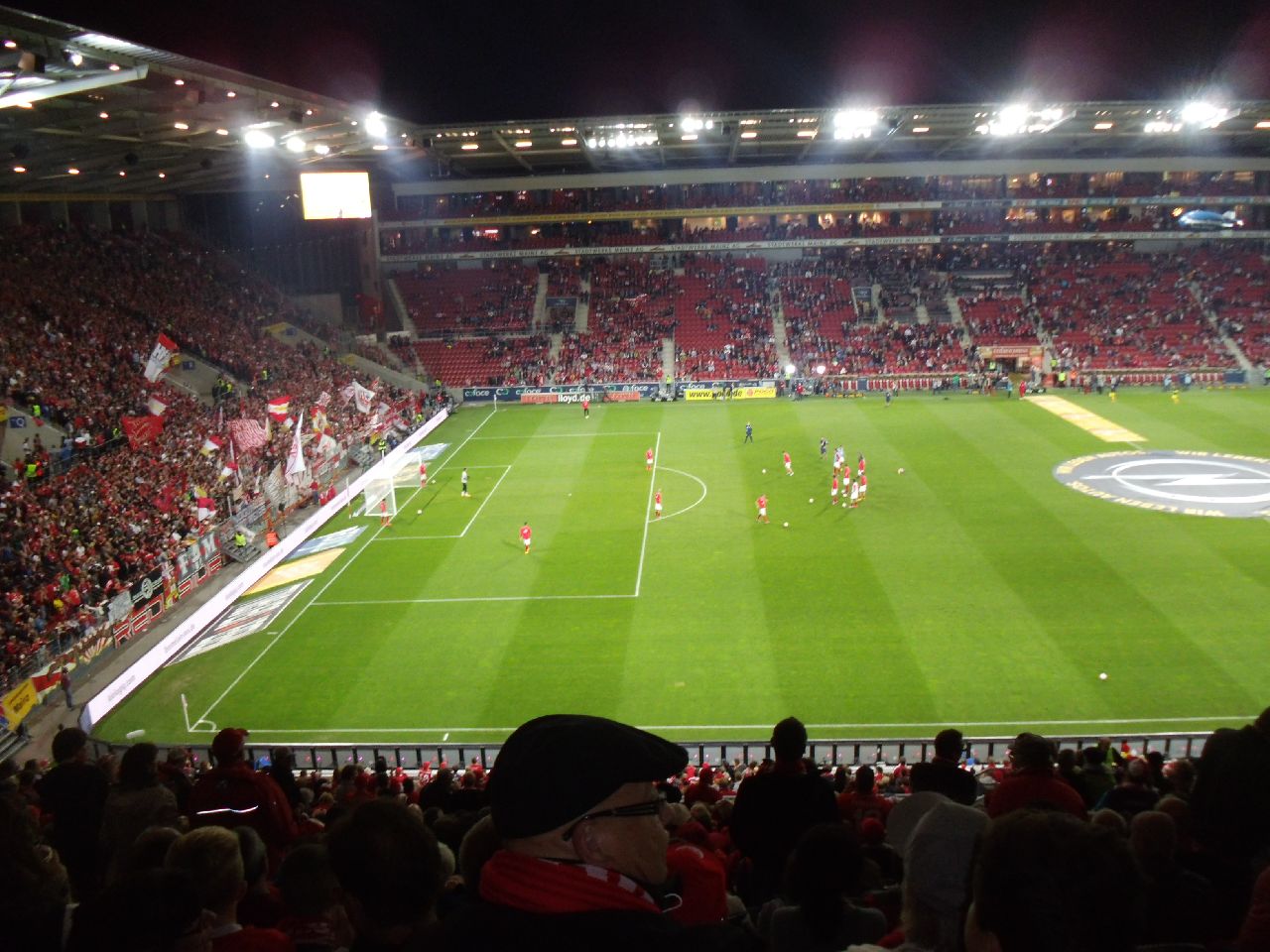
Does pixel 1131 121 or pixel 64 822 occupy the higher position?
pixel 1131 121

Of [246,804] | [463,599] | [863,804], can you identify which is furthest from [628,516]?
[246,804]

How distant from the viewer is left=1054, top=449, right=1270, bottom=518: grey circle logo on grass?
95.9ft

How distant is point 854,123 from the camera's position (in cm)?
5022

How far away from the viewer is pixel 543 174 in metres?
65.1

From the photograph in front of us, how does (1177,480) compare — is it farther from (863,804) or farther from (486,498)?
(863,804)

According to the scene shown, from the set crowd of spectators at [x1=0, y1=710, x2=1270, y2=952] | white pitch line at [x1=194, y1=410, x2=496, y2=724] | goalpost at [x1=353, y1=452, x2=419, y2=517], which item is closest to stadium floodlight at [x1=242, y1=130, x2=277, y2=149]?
goalpost at [x1=353, y1=452, x2=419, y2=517]

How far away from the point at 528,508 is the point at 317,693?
43.3 feet

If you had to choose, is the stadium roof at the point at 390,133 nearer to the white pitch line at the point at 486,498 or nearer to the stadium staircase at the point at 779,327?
the stadium staircase at the point at 779,327

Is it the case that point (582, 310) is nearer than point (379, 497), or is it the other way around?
point (379, 497)

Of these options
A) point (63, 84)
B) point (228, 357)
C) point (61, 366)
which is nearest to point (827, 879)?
point (63, 84)

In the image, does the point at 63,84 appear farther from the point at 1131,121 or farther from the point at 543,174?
the point at 1131,121

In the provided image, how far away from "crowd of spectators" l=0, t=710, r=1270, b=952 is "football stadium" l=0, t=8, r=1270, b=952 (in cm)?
2

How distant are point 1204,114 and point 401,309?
4783 centimetres

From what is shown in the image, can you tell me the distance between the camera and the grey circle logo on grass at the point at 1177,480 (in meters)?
29.2
